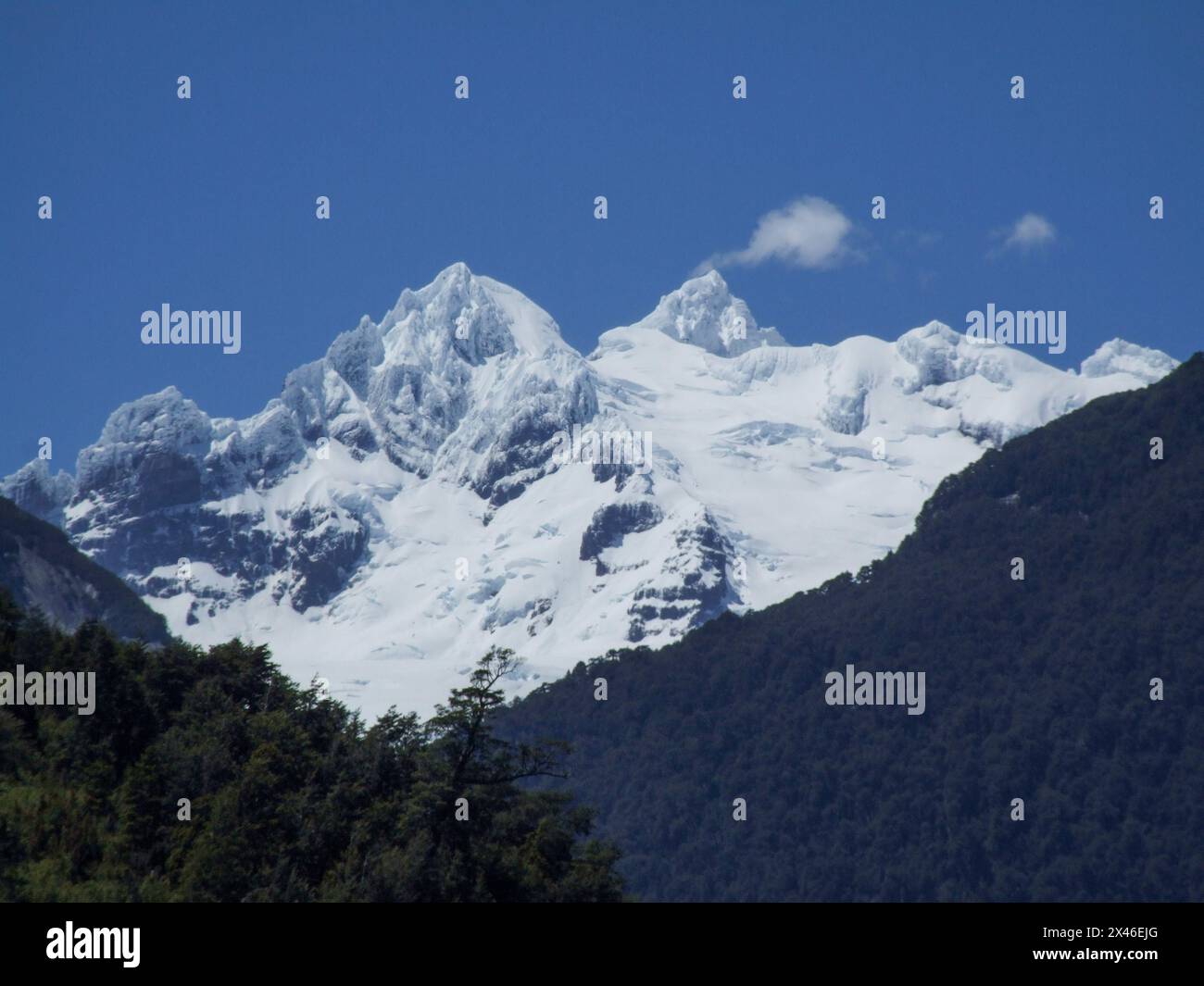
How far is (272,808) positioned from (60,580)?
378 feet

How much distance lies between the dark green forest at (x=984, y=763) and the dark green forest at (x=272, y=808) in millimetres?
91934

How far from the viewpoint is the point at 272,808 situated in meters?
55.6

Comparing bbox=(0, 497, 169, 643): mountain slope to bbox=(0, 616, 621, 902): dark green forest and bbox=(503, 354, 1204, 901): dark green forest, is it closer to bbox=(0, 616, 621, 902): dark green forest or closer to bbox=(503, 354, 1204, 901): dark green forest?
bbox=(503, 354, 1204, 901): dark green forest

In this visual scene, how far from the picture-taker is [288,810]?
54688 mm

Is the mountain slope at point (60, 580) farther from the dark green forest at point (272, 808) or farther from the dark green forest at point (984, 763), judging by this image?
the dark green forest at point (272, 808)

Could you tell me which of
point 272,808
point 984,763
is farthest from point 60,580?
point 272,808

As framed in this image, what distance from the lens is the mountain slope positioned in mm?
156125

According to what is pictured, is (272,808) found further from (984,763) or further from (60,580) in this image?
(984,763)

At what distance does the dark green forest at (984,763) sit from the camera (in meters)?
156

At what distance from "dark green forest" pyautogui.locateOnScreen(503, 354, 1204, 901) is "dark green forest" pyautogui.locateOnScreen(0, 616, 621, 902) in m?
91.9

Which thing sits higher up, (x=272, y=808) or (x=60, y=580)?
(x=60, y=580)

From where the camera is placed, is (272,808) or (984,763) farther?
(984,763)

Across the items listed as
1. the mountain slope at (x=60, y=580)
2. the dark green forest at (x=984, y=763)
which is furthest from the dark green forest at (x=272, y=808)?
the dark green forest at (x=984, y=763)

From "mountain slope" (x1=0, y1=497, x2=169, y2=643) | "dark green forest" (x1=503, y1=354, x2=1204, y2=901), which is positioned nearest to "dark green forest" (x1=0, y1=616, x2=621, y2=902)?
"mountain slope" (x1=0, y1=497, x2=169, y2=643)
